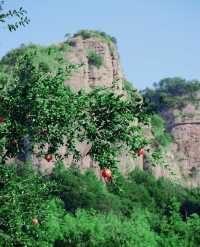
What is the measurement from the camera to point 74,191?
71125 mm

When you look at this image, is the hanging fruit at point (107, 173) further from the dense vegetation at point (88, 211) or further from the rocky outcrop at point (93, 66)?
the rocky outcrop at point (93, 66)

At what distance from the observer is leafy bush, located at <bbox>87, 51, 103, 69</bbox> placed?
330 feet

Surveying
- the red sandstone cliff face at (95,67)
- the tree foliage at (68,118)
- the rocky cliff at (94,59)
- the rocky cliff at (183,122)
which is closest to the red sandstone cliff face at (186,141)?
the rocky cliff at (183,122)

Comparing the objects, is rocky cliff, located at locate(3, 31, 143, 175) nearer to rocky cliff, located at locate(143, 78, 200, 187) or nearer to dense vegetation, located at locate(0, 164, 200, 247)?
dense vegetation, located at locate(0, 164, 200, 247)

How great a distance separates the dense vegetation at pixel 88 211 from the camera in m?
11.1

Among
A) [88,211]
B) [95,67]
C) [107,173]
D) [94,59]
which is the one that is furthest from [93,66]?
[107,173]

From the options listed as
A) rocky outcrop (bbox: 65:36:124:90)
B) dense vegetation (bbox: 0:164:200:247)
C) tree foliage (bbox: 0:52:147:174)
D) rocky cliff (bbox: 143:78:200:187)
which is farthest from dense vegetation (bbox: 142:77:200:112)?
tree foliage (bbox: 0:52:147:174)

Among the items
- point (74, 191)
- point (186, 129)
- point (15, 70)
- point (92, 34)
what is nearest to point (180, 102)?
point (186, 129)

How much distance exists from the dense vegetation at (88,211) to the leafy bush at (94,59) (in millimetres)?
20761

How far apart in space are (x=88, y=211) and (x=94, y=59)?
150 feet

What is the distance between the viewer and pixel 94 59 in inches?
3994

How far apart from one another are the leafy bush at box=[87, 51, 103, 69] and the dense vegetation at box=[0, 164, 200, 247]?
817 inches

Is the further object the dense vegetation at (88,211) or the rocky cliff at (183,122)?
the rocky cliff at (183,122)

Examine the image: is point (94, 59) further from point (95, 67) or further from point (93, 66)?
point (95, 67)
